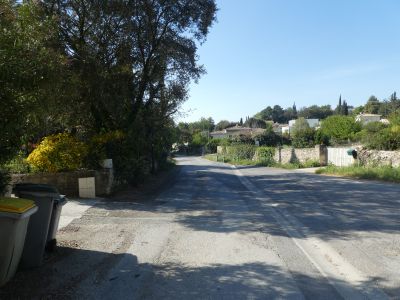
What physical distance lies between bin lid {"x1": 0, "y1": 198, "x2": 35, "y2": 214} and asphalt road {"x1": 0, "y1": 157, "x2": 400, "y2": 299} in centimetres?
103

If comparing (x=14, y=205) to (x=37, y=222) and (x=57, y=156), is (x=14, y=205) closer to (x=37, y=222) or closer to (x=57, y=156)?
(x=37, y=222)

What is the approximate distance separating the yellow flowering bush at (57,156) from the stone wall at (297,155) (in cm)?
2657

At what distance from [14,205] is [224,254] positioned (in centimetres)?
354

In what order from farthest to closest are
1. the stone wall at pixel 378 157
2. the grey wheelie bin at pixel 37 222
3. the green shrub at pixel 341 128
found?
the green shrub at pixel 341 128 < the stone wall at pixel 378 157 < the grey wheelie bin at pixel 37 222

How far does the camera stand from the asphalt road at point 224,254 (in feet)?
18.9

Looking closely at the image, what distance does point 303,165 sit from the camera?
3781 centimetres

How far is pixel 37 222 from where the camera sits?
6.66 m

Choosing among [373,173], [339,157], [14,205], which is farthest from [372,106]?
[14,205]

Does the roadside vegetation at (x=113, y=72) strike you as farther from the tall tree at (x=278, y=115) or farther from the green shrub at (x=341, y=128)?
the tall tree at (x=278, y=115)

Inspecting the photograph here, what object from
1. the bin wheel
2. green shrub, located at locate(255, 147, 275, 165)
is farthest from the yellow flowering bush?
green shrub, located at locate(255, 147, 275, 165)

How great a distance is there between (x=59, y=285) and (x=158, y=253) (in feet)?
6.83

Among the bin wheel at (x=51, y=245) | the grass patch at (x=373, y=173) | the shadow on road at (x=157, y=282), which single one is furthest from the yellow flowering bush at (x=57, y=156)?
the grass patch at (x=373, y=173)

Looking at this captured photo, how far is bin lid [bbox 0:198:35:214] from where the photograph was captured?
5.33 meters

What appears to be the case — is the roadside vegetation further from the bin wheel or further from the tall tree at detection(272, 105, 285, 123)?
the tall tree at detection(272, 105, 285, 123)
